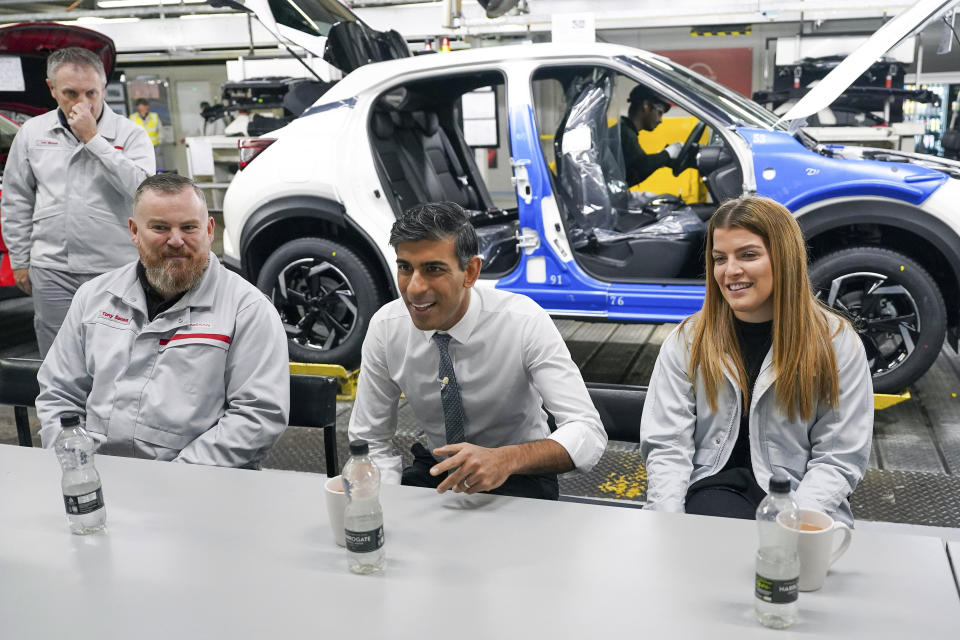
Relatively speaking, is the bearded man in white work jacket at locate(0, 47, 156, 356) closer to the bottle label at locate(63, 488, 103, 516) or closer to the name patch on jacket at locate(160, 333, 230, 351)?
the name patch on jacket at locate(160, 333, 230, 351)

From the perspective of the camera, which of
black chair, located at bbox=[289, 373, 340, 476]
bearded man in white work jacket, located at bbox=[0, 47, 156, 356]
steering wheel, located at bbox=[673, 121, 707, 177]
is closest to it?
black chair, located at bbox=[289, 373, 340, 476]

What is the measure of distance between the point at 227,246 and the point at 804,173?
3.11 m

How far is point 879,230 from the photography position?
13.1 feet

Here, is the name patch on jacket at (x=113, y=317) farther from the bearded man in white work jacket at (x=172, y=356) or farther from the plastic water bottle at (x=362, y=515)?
the plastic water bottle at (x=362, y=515)

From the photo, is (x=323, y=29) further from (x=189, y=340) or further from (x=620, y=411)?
(x=620, y=411)

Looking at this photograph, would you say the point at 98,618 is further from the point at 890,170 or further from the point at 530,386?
the point at 890,170

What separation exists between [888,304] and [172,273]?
10.2 feet

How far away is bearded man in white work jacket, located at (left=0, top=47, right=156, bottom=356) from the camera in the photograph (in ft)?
11.9

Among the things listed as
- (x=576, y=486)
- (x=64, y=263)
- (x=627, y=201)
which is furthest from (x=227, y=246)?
(x=576, y=486)

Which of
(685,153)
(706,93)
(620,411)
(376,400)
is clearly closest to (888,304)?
(706,93)

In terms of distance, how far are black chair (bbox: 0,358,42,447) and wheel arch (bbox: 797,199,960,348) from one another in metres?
3.16

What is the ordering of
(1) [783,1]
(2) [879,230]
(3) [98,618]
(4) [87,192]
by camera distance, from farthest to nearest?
(1) [783,1] < (2) [879,230] < (4) [87,192] < (3) [98,618]

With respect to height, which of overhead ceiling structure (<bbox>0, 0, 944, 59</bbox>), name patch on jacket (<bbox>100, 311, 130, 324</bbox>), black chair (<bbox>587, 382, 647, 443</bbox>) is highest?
overhead ceiling structure (<bbox>0, 0, 944, 59</bbox>)

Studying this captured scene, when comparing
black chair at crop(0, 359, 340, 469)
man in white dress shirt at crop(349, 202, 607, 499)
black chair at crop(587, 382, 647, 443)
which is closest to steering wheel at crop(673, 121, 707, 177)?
black chair at crop(587, 382, 647, 443)
